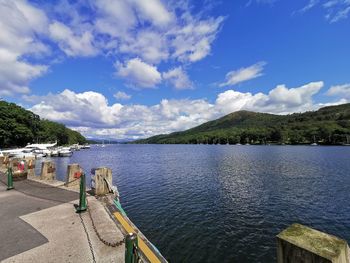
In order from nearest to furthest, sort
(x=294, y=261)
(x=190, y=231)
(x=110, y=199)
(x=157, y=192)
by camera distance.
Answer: (x=294, y=261)
(x=110, y=199)
(x=190, y=231)
(x=157, y=192)

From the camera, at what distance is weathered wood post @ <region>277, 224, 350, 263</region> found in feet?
6.88

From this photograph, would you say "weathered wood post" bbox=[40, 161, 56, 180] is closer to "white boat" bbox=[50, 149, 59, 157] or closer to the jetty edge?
the jetty edge

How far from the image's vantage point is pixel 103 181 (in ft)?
37.3

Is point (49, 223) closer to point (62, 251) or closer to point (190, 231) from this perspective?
point (62, 251)

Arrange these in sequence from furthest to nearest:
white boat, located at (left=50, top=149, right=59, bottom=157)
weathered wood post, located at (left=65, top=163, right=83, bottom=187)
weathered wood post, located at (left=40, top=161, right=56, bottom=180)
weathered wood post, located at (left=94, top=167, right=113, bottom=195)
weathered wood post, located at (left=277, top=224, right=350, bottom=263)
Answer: white boat, located at (left=50, top=149, right=59, bottom=157) < weathered wood post, located at (left=40, top=161, right=56, bottom=180) < weathered wood post, located at (left=65, top=163, right=83, bottom=187) < weathered wood post, located at (left=94, top=167, right=113, bottom=195) < weathered wood post, located at (left=277, top=224, right=350, bottom=263)

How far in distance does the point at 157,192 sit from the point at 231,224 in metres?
10.2

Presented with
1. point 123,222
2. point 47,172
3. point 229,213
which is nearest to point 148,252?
point 123,222

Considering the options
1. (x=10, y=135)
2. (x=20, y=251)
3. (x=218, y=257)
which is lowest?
(x=218, y=257)

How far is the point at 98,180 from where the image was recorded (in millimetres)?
11344

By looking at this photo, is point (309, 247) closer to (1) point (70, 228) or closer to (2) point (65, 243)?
(2) point (65, 243)

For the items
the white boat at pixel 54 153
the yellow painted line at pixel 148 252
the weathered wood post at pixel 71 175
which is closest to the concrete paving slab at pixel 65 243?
the yellow painted line at pixel 148 252

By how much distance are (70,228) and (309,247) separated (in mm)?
7659

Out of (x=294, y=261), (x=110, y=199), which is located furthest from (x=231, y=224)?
(x=294, y=261)

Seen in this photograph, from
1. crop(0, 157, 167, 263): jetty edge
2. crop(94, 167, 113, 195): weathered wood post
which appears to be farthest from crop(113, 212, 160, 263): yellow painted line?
crop(94, 167, 113, 195): weathered wood post
